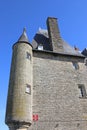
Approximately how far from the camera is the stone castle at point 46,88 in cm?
1256

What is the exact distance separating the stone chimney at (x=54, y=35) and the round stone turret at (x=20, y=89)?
9.10 feet

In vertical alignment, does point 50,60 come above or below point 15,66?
above

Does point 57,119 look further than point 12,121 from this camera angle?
Yes

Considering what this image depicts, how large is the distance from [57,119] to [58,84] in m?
2.91

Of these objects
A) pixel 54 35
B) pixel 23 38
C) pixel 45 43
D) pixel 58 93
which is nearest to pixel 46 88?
pixel 58 93

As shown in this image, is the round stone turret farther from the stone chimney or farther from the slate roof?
the stone chimney

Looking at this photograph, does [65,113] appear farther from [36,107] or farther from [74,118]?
[36,107]

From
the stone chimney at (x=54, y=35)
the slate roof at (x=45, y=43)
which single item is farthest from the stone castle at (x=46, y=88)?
the slate roof at (x=45, y=43)

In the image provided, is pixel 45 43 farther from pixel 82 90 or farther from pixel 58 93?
pixel 82 90

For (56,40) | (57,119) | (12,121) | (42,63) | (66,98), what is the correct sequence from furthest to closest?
(56,40) < (42,63) < (66,98) < (57,119) < (12,121)

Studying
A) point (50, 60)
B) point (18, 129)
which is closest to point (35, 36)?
point (50, 60)

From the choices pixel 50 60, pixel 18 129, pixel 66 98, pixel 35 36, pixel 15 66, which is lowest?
pixel 18 129

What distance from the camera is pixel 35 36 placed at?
757 inches

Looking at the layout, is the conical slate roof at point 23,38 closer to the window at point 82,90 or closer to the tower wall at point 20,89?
the tower wall at point 20,89
